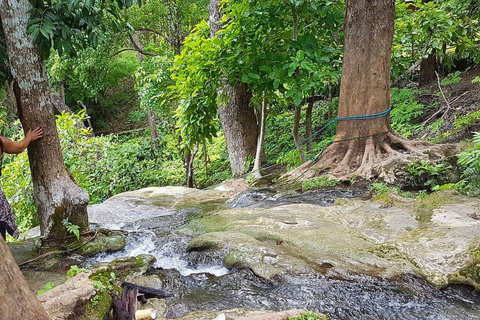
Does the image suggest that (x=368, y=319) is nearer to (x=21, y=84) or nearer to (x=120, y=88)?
(x=21, y=84)

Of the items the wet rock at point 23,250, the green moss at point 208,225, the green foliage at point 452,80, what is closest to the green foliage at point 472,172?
the green moss at point 208,225

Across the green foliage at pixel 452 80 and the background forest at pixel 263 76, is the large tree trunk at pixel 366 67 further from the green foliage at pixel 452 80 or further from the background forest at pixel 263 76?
the green foliage at pixel 452 80

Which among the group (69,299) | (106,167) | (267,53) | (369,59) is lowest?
(69,299)

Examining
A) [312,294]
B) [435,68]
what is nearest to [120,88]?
[435,68]

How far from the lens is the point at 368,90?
19.6 feet

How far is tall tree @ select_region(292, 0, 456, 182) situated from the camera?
5.86 m

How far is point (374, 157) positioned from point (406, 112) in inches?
168

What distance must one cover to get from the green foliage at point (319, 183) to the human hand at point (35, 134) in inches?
156

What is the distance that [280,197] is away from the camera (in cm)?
602

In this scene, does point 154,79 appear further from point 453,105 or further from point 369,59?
point 453,105

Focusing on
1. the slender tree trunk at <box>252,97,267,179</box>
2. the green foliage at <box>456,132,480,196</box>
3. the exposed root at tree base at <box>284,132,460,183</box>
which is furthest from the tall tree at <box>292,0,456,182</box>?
the slender tree trunk at <box>252,97,267,179</box>

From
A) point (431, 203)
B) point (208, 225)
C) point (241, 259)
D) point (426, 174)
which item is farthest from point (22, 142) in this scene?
point (426, 174)

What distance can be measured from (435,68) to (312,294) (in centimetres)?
1054

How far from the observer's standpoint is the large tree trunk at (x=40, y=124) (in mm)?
3764
